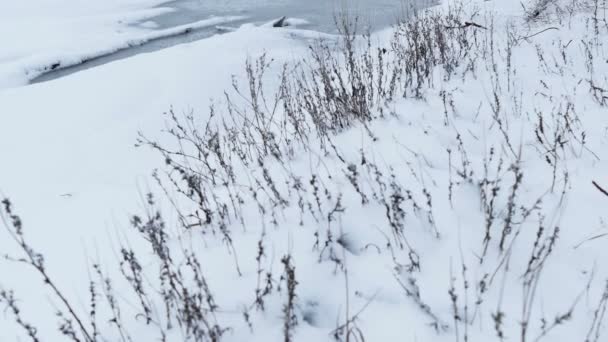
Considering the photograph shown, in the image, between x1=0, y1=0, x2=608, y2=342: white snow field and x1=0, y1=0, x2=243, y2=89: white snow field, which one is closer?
x1=0, y1=0, x2=608, y2=342: white snow field

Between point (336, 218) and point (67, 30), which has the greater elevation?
point (67, 30)

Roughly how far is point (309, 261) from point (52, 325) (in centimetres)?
120

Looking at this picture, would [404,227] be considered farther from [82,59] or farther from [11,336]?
[82,59]

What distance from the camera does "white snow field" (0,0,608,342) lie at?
1816 millimetres

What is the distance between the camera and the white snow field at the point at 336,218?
1.82 meters

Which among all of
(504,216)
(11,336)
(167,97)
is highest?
(167,97)

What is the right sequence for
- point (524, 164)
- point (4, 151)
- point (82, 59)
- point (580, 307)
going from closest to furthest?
point (580, 307) → point (524, 164) → point (4, 151) → point (82, 59)

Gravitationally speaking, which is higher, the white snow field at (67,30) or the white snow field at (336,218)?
the white snow field at (67,30)

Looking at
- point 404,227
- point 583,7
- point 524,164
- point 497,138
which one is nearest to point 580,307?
point 404,227

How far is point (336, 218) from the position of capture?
2408 mm

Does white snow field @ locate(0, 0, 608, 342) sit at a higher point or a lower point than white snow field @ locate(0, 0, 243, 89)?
lower

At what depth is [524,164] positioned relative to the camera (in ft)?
9.54

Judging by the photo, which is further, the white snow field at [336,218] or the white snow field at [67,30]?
the white snow field at [67,30]

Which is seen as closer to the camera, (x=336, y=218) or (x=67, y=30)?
(x=336, y=218)
